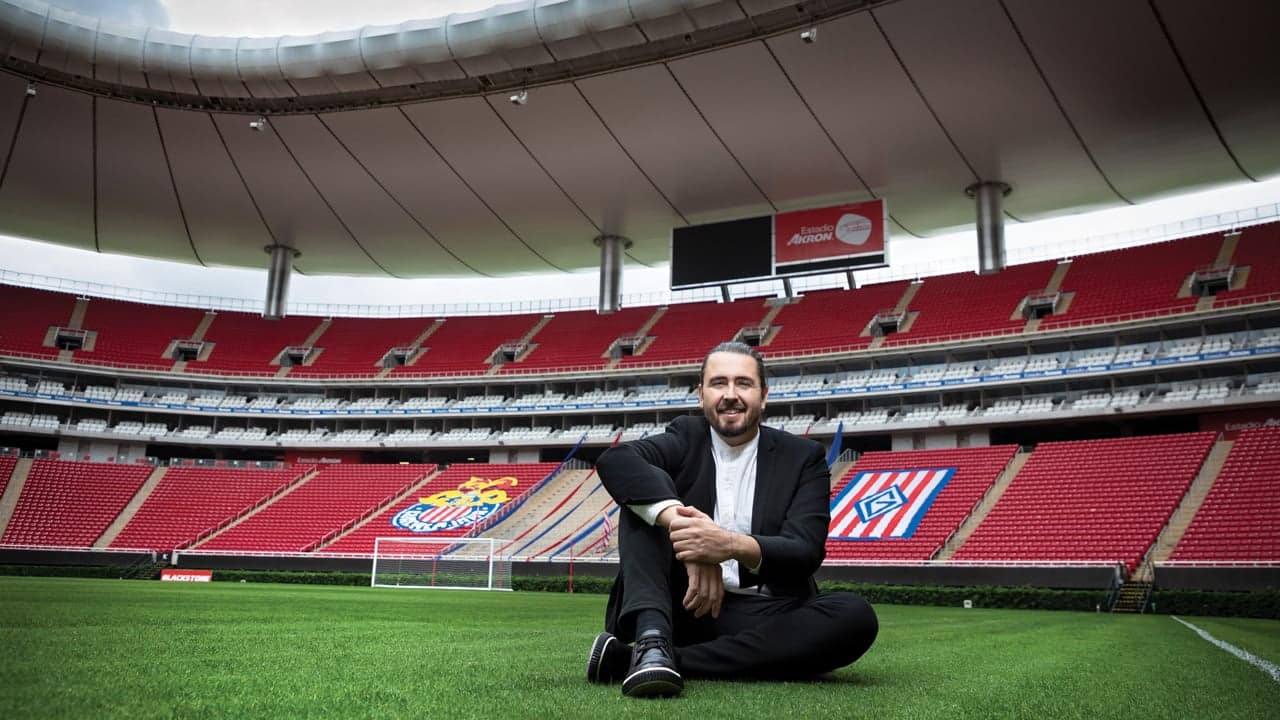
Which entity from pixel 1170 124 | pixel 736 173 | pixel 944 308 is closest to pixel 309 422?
pixel 736 173

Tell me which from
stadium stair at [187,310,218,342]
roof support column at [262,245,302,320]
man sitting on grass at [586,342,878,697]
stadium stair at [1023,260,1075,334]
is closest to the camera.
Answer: man sitting on grass at [586,342,878,697]

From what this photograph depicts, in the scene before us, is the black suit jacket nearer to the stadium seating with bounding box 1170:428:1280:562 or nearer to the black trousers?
the black trousers

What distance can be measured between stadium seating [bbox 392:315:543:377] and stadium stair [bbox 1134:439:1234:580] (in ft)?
86.7

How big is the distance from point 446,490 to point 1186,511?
78.5 ft

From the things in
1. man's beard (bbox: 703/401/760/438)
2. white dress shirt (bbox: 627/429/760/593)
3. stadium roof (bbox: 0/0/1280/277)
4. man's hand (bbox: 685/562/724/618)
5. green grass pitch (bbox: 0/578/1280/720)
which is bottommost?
green grass pitch (bbox: 0/578/1280/720)

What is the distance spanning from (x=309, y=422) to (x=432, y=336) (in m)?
6.82

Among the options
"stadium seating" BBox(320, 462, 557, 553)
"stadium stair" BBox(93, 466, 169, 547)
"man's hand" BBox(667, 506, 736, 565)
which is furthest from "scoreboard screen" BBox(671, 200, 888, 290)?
"man's hand" BBox(667, 506, 736, 565)

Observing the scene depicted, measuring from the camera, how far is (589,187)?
3180 centimetres

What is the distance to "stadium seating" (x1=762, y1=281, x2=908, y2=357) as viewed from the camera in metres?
34.1

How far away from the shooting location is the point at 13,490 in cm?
3161

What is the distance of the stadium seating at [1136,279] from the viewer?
28906mm

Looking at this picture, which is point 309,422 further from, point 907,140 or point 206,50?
point 907,140

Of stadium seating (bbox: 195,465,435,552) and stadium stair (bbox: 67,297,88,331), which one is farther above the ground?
stadium stair (bbox: 67,297,88,331)

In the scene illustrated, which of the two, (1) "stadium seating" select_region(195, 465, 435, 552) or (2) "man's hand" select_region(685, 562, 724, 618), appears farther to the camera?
(1) "stadium seating" select_region(195, 465, 435, 552)
